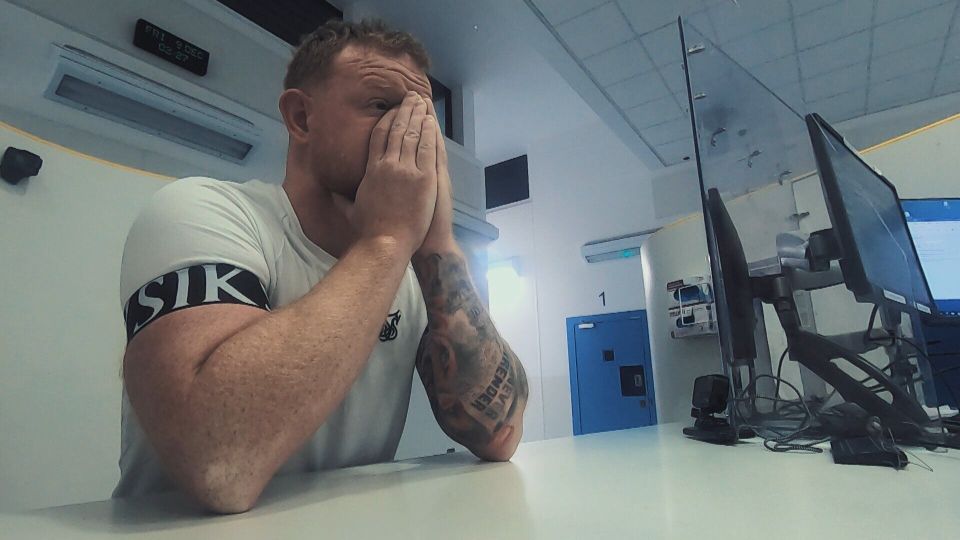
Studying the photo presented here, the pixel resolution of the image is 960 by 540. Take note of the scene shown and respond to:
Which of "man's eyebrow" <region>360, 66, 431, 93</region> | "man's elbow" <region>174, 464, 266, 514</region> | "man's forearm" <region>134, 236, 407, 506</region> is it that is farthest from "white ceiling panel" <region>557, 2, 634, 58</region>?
"man's elbow" <region>174, 464, 266, 514</region>

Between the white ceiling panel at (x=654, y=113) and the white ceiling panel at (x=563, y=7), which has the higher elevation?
the white ceiling panel at (x=563, y=7)

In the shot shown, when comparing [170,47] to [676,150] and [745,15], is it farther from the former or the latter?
[676,150]

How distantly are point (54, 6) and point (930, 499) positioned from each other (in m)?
2.51

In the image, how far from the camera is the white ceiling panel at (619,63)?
3.08 meters

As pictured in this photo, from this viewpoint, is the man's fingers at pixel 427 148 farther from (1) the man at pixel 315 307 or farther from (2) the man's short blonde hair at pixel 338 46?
(2) the man's short blonde hair at pixel 338 46

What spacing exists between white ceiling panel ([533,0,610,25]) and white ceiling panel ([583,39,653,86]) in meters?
0.38

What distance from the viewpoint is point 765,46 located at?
3.03 meters

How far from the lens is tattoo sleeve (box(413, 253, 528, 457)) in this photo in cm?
78

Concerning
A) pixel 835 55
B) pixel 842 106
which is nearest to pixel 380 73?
pixel 835 55

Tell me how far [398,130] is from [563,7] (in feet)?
7.97

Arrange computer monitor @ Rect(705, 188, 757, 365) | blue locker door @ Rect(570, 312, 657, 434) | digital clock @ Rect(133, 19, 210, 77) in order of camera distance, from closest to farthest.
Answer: computer monitor @ Rect(705, 188, 757, 365) → digital clock @ Rect(133, 19, 210, 77) → blue locker door @ Rect(570, 312, 657, 434)

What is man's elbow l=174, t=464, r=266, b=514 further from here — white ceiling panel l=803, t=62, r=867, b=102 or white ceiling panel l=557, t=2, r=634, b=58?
white ceiling panel l=803, t=62, r=867, b=102

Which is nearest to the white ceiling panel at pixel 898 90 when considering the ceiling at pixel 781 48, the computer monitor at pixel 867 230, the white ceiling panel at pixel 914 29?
the ceiling at pixel 781 48

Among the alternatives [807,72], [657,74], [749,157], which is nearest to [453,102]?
[657,74]
